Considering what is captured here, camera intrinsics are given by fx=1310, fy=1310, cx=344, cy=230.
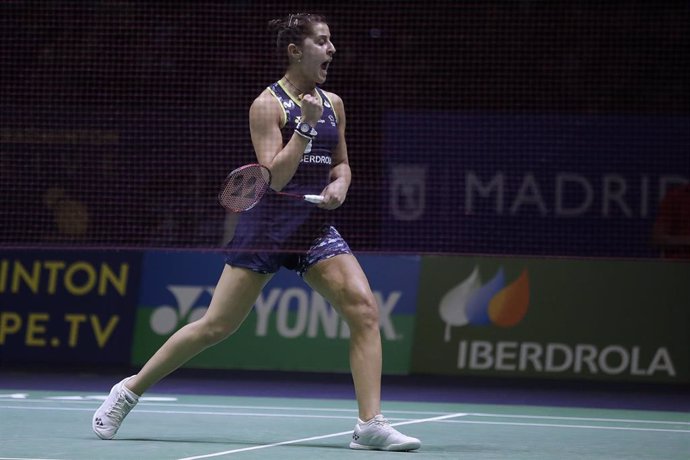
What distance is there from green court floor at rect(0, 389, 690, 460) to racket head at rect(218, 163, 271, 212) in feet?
3.42

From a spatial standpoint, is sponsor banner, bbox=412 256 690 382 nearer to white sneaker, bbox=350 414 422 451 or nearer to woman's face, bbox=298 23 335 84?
white sneaker, bbox=350 414 422 451

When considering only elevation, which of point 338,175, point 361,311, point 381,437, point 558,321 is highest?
point 558,321

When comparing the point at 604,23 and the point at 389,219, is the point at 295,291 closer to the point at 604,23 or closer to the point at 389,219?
the point at 389,219

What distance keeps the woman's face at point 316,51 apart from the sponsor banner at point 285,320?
4732 mm

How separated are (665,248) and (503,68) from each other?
3300 millimetres

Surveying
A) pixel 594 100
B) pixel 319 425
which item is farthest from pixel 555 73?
pixel 319 425

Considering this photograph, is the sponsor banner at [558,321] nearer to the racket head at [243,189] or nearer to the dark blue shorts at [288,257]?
the dark blue shorts at [288,257]

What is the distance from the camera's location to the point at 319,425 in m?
6.87

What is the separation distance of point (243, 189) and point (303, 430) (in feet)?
5.12

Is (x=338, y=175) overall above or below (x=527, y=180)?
below

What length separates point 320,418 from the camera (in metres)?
7.28

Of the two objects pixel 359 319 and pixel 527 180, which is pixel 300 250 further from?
pixel 527 180

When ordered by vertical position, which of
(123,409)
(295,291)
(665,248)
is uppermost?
(665,248)

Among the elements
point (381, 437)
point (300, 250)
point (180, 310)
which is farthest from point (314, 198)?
point (180, 310)
